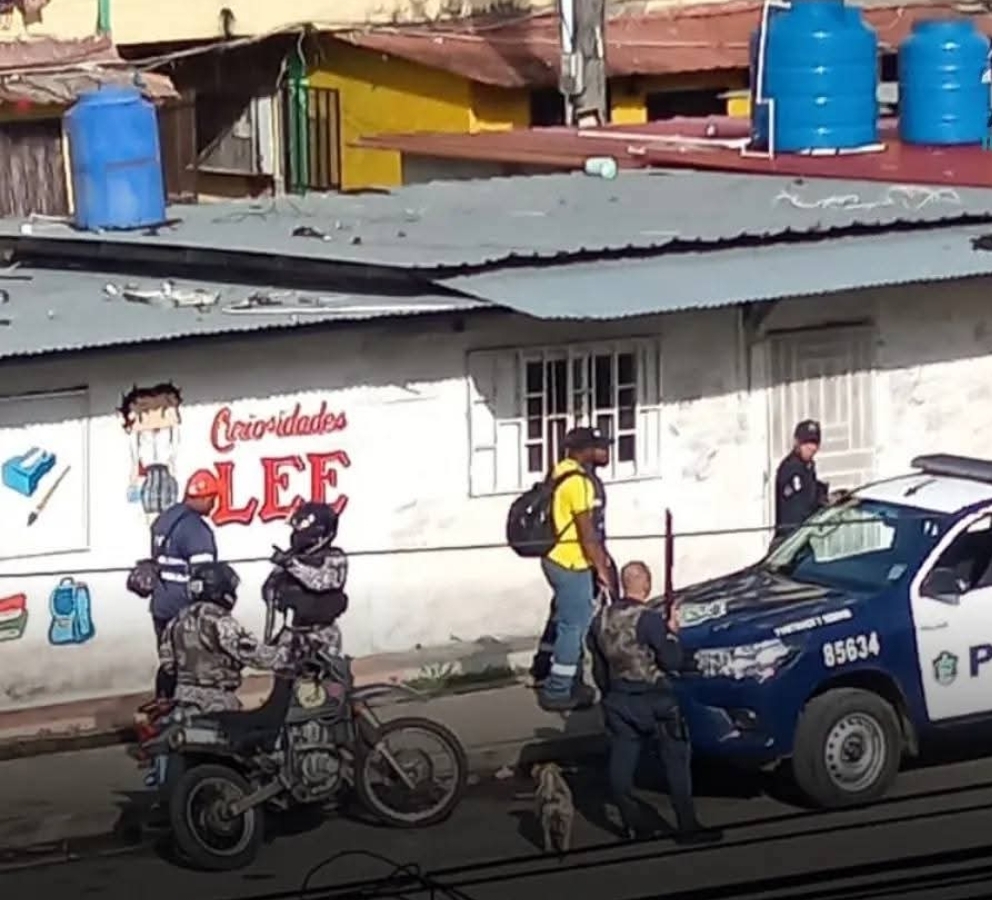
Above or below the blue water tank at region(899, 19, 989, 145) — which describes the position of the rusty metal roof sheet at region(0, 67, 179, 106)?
above

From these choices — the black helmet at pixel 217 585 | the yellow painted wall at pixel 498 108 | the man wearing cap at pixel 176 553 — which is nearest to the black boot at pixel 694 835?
the black helmet at pixel 217 585

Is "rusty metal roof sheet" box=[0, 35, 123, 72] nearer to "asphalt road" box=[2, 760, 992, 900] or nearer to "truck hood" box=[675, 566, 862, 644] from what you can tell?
"truck hood" box=[675, 566, 862, 644]

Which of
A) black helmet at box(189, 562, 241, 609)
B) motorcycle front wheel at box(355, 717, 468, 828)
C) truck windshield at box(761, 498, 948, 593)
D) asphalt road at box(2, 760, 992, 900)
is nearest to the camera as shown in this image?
asphalt road at box(2, 760, 992, 900)

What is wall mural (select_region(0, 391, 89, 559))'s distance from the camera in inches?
623

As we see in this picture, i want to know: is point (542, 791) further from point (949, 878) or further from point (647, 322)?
point (647, 322)

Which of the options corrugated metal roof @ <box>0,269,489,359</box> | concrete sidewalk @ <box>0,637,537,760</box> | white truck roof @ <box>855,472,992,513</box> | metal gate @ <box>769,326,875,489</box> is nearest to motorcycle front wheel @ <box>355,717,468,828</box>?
concrete sidewalk @ <box>0,637,537,760</box>

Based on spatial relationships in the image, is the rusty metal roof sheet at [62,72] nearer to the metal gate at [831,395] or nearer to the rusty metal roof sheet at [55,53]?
the rusty metal roof sheet at [55,53]

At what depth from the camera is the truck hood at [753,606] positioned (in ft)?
45.3

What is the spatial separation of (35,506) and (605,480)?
3531mm

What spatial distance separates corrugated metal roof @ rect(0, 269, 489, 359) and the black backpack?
1.11m

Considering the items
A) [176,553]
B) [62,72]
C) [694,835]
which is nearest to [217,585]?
[176,553]

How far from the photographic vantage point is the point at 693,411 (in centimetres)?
1800

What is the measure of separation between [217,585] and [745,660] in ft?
7.91

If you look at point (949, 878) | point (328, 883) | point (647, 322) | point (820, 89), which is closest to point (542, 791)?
point (328, 883)
